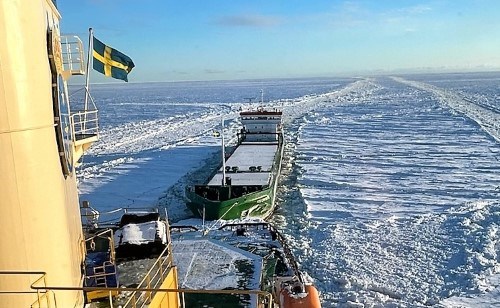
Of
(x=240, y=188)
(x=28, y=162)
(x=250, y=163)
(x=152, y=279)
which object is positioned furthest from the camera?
(x=250, y=163)

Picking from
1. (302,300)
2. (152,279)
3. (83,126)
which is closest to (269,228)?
(152,279)

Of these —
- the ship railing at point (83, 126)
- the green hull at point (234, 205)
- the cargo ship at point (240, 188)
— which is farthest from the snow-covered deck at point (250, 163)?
the ship railing at point (83, 126)

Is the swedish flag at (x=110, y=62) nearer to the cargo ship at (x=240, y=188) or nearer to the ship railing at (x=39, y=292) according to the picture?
the ship railing at (x=39, y=292)

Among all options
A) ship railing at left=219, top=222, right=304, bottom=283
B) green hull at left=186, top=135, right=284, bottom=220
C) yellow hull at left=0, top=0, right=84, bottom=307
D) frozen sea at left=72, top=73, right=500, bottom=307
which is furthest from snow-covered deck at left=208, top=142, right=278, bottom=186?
yellow hull at left=0, top=0, right=84, bottom=307

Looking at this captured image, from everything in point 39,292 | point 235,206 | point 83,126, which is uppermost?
point 83,126

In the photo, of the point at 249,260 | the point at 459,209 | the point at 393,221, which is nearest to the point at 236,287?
the point at 249,260

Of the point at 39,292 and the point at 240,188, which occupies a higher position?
the point at 39,292

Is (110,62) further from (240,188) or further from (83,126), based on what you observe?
→ (240,188)
